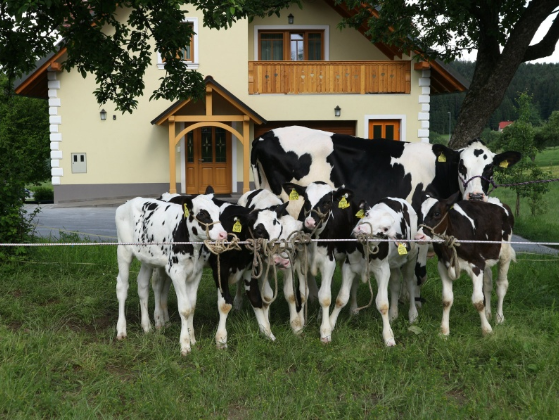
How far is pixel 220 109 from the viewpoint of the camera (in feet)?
73.3

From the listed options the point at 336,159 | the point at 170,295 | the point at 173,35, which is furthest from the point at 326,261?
the point at 173,35

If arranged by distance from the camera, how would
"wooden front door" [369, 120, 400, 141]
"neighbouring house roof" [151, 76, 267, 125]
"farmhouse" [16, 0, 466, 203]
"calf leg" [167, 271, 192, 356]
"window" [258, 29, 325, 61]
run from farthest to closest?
"window" [258, 29, 325, 61]
"wooden front door" [369, 120, 400, 141]
"farmhouse" [16, 0, 466, 203]
"neighbouring house roof" [151, 76, 267, 125]
"calf leg" [167, 271, 192, 356]

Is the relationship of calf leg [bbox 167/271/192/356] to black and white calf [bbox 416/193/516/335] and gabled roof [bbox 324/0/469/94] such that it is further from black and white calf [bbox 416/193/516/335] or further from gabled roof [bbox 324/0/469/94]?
gabled roof [bbox 324/0/469/94]

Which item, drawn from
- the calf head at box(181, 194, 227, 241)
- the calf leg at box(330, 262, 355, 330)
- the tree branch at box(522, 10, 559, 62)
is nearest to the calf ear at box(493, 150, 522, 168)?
the calf leg at box(330, 262, 355, 330)

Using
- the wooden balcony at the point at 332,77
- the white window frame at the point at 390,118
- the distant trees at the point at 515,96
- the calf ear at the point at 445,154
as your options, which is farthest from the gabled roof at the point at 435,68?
the distant trees at the point at 515,96

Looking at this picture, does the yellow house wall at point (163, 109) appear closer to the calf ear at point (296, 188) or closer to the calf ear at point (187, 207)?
the calf ear at point (296, 188)

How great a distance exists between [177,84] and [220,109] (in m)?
12.6

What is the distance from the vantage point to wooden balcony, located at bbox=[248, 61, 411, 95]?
2166 cm

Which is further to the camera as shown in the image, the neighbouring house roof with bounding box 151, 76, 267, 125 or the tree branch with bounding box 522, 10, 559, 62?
the neighbouring house roof with bounding box 151, 76, 267, 125

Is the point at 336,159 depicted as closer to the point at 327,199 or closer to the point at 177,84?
the point at 327,199

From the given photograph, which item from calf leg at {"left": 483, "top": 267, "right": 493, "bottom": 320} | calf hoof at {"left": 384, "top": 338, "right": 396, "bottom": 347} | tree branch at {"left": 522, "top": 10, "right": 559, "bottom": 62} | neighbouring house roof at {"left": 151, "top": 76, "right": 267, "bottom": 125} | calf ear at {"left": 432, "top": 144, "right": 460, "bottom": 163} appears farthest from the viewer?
neighbouring house roof at {"left": 151, "top": 76, "right": 267, "bottom": 125}

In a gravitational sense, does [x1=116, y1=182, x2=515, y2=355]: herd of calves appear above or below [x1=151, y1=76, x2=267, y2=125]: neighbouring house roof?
below

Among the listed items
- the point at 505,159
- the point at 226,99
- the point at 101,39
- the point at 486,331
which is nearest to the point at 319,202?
the point at 486,331

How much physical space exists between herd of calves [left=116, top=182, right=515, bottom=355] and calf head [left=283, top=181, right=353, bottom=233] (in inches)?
0.4
